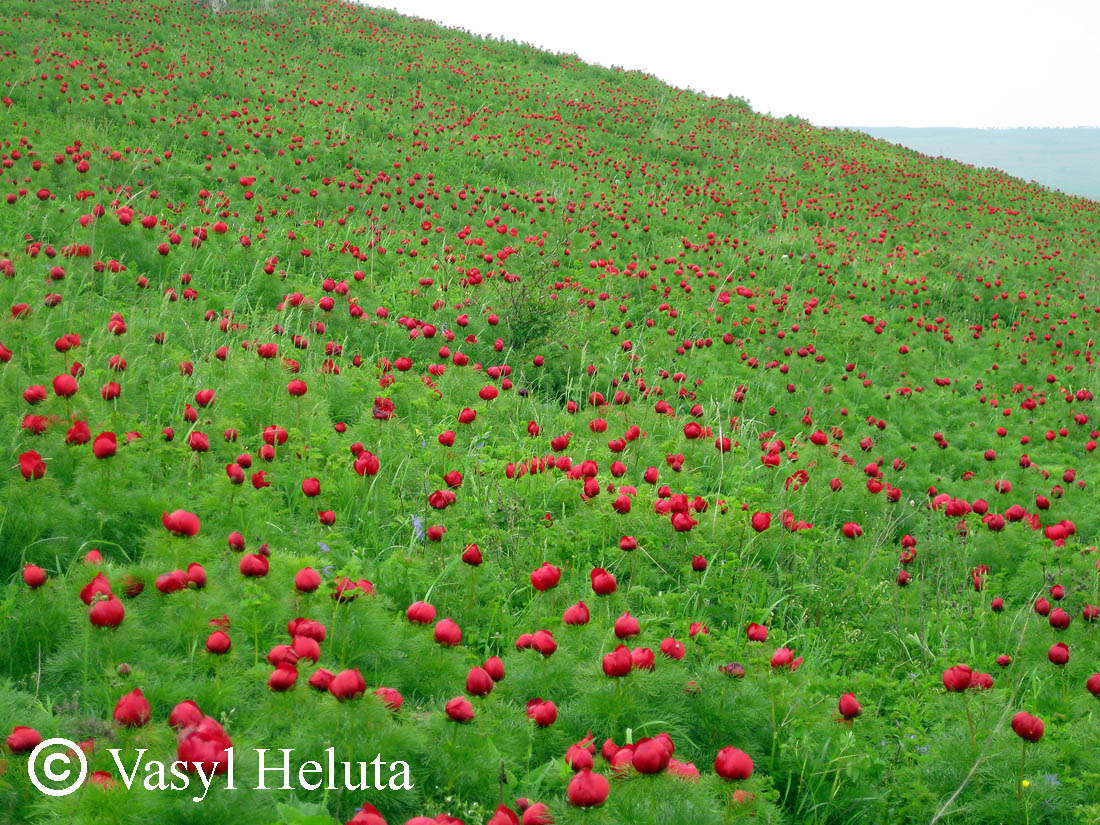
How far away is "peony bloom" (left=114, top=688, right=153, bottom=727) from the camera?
5.98ft

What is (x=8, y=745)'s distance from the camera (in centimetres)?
185

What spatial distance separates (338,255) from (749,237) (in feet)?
25.0

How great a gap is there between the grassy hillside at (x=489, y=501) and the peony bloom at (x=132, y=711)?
0.29 ft

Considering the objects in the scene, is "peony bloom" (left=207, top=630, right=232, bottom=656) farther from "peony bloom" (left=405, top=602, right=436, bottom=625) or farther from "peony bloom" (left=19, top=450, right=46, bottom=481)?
"peony bloom" (left=19, top=450, right=46, bottom=481)

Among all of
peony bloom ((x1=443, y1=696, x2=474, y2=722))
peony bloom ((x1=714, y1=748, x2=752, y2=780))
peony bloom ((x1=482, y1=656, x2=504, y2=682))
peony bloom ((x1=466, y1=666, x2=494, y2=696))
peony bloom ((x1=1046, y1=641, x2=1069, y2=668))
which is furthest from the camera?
peony bloom ((x1=1046, y1=641, x2=1069, y2=668))

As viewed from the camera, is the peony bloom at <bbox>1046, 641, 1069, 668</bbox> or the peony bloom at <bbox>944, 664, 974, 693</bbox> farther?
the peony bloom at <bbox>1046, 641, 1069, 668</bbox>

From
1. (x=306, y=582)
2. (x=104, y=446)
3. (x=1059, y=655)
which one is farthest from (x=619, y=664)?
(x=104, y=446)

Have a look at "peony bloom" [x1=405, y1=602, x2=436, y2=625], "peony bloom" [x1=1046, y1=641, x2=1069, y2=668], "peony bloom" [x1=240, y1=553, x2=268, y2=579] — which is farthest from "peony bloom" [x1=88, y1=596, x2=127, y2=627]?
"peony bloom" [x1=1046, y1=641, x2=1069, y2=668]

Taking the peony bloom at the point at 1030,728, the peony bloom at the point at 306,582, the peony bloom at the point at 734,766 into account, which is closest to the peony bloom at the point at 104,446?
the peony bloom at the point at 306,582

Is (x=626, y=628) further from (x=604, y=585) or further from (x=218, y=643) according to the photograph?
(x=218, y=643)

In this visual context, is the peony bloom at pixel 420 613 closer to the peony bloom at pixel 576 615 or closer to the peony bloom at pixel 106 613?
the peony bloom at pixel 576 615

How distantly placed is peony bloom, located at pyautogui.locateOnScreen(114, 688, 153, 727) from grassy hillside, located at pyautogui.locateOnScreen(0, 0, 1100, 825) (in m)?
0.09

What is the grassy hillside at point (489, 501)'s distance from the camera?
7.39ft

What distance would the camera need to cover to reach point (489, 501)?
4086mm
